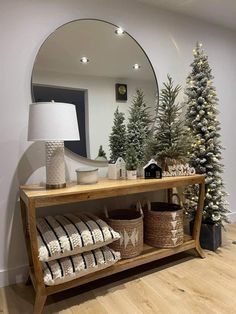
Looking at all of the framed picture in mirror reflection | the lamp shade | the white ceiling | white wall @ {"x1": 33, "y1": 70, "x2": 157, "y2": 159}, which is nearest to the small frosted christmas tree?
white wall @ {"x1": 33, "y1": 70, "x2": 157, "y2": 159}

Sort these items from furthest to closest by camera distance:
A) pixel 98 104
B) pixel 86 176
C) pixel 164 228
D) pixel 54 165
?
pixel 98 104 → pixel 164 228 → pixel 86 176 → pixel 54 165

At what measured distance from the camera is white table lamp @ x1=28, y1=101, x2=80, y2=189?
1.69 meters

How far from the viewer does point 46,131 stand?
5.53 feet

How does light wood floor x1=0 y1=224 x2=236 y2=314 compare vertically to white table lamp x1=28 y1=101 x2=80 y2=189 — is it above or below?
below

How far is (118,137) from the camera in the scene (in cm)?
240

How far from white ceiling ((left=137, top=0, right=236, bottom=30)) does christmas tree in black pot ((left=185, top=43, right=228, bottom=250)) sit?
0.44 metres

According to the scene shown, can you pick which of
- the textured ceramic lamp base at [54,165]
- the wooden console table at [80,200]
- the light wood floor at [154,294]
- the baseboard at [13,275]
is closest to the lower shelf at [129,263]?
the wooden console table at [80,200]

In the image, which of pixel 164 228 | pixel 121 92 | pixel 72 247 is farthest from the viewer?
pixel 121 92

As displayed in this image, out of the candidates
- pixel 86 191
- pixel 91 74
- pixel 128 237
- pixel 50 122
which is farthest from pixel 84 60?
pixel 128 237

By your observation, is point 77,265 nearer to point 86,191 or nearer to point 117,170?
point 86,191

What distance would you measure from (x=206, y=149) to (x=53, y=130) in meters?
1.51

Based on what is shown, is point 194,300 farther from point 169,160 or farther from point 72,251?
point 169,160

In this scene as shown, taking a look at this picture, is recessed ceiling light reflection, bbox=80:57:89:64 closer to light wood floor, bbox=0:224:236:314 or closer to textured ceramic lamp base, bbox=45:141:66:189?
textured ceramic lamp base, bbox=45:141:66:189

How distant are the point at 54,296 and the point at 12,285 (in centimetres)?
38
